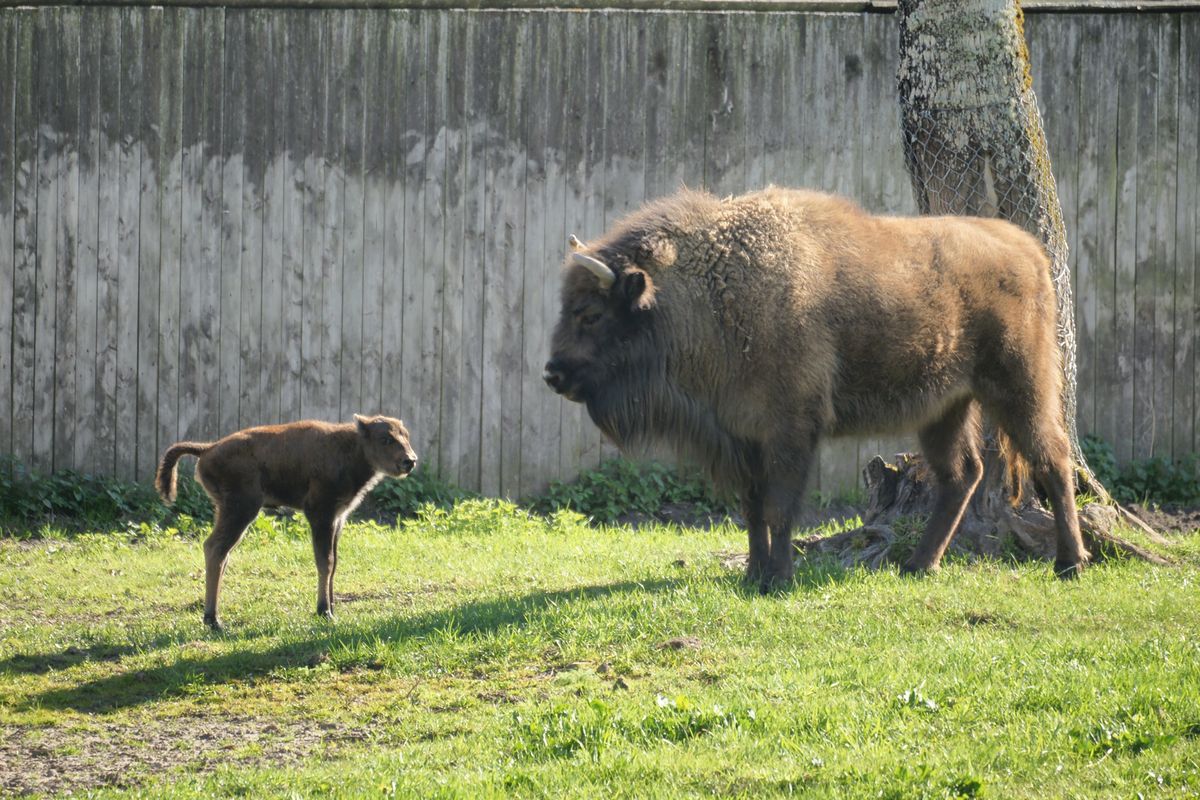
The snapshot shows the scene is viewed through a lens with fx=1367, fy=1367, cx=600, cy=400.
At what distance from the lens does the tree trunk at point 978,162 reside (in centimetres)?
908

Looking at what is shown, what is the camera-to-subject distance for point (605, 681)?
6.38m

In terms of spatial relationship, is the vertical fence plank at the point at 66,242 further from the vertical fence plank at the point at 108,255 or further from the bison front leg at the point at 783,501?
the bison front leg at the point at 783,501

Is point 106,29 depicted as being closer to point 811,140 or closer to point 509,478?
point 509,478

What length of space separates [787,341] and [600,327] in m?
1.11

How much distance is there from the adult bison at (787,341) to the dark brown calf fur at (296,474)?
4.16 ft

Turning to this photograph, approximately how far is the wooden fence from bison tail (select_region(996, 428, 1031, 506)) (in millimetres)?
2918

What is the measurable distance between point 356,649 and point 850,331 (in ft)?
11.2

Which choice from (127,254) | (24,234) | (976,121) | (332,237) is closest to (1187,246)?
(976,121)

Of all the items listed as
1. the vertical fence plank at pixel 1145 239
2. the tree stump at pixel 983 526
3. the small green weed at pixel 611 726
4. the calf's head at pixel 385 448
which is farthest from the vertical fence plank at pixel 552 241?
the small green weed at pixel 611 726

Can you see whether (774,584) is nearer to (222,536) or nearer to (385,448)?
(385,448)

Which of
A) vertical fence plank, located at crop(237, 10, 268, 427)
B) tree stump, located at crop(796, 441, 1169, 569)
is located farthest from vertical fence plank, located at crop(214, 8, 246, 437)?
tree stump, located at crop(796, 441, 1169, 569)

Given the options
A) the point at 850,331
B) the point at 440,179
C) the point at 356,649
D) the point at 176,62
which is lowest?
the point at 356,649

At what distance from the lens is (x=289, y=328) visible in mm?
11867

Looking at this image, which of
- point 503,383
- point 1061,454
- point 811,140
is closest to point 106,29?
point 503,383
